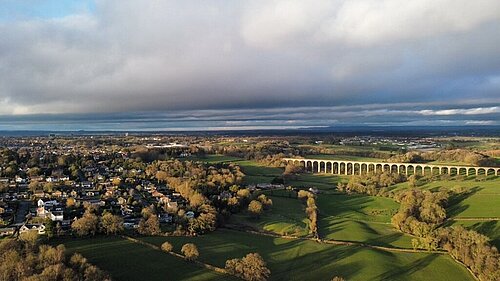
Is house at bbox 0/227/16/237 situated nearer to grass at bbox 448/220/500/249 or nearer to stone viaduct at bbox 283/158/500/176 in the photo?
grass at bbox 448/220/500/249

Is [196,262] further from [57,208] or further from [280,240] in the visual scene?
[57,208]

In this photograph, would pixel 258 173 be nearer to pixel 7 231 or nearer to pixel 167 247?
pixel 167 247

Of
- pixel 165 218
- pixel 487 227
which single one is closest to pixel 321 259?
pixel 165 218

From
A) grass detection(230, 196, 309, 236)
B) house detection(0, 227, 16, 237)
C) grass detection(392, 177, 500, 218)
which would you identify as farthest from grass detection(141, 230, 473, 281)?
grass detection(392, 177, 500, 218)

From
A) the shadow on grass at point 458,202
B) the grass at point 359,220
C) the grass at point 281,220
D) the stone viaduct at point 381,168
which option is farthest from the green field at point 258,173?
the shadow on grass at point 458,202

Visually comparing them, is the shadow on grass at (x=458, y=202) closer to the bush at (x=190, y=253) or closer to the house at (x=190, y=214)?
the house at (x=190, y=214)

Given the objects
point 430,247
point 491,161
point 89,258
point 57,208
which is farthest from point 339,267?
point 491,161
